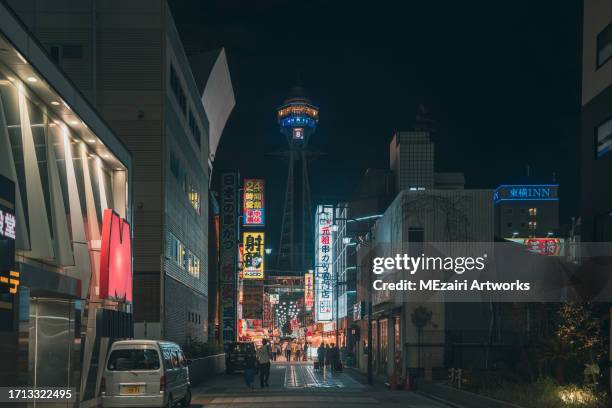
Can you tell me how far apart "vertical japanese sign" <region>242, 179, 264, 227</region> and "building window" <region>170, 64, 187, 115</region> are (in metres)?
25.2

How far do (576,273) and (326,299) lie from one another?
2961 inches

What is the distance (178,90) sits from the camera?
40.3 m

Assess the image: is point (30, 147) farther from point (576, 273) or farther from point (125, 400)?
point (576, 273)

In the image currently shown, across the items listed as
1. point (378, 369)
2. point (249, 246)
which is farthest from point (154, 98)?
point (249, 246)

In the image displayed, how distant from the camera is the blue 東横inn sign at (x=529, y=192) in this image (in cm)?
16775

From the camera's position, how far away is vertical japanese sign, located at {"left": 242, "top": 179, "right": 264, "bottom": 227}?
68.0 m

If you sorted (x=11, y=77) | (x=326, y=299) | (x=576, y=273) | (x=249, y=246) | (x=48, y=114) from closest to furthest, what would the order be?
(x=11, y=77) < (x=48, y=114) < (x=576, y=273) < (x=249, y=246) < (x=326, y=299)

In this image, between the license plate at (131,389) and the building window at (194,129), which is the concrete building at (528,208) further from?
the license plate at (131,389)

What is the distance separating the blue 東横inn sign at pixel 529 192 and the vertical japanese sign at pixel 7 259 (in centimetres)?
16011

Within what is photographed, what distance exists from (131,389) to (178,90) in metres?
22.1

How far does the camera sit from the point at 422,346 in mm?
38938

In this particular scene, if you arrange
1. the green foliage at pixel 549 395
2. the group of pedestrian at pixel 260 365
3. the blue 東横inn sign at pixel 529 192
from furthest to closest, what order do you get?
the blue 東横inn sign at pixel 529 192 < the group of pedestrian at pixel 260 365 < the green foliage at pixel 549 395

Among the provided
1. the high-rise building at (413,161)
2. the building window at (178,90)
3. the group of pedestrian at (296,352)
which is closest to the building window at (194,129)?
the building window at (178,90)

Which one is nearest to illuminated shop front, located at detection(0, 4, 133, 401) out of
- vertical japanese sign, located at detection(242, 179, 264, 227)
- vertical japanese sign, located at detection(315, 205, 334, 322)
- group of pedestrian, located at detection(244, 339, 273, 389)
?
group of pedestrian, located at detection(244, 339, 273, 389)
